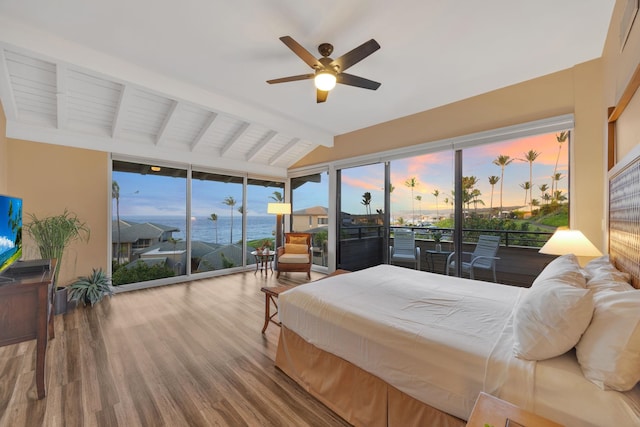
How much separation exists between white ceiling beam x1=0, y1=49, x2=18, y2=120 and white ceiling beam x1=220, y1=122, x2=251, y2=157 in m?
2.62

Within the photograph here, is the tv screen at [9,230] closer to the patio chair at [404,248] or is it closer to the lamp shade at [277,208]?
the lamp shade at [277,208]

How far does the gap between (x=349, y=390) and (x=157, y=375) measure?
154 centimetres

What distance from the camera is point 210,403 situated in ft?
5.80

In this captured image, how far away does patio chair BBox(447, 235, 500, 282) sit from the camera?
3.47 m

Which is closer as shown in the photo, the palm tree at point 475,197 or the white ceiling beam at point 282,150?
the palm tree at point 475,197

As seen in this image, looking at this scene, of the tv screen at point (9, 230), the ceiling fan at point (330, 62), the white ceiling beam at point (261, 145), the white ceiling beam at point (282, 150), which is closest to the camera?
the tv screen at point (9, 230)

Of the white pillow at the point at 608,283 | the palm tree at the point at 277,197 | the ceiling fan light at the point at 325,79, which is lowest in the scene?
the white pillow at the point at 608,283

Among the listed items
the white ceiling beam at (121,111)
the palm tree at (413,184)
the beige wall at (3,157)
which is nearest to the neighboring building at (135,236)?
the beige wall at (3,157)

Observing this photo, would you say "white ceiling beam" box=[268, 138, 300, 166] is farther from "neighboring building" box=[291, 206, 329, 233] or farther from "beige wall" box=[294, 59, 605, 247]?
"beige wall" box=[294, 59, 605, 247]

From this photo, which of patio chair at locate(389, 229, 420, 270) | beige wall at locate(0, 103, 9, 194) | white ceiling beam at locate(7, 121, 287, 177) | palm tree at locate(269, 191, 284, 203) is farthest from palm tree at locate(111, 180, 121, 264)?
patio chair at locate(389, 229, 420, 270)

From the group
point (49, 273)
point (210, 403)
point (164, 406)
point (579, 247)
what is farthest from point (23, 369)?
point (579, 247)

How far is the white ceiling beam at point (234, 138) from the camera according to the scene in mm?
4461

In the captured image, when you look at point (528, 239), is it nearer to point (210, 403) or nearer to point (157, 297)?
point (210, 403)

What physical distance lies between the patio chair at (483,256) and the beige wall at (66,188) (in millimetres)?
5400
